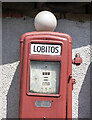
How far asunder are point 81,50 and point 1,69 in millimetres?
1127

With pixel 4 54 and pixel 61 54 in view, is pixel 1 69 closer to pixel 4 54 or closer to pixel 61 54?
pixel 4 54

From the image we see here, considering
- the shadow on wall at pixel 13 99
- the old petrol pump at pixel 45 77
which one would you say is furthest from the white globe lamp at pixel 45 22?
the shadow on wall at pixel 13 99

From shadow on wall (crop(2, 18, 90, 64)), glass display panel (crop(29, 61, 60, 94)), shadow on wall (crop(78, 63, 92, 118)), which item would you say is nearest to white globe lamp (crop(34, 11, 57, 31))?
glass display panel (crop(29, 61, 60, 94))

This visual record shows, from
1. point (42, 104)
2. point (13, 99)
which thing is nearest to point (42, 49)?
point (42, 104)

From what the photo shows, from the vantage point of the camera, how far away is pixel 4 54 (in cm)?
257

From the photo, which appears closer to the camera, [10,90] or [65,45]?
[65,45]

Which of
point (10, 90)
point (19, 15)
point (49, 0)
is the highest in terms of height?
point (49, 0)

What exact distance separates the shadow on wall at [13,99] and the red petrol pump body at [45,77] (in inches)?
25.3

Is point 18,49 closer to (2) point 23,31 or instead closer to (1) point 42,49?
(2) point 23,31

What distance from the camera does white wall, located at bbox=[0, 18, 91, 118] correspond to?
253 cm

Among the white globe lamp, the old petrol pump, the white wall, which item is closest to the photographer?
the old petrol pump

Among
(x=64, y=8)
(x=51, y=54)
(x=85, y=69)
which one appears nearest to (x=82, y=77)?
(x=85, y=69)

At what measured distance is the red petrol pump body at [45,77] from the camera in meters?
1.88

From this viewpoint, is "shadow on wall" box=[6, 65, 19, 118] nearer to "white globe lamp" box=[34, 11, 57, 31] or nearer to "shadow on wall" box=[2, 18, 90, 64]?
"shadow on wall" box=[2, 18, 90, 64]
